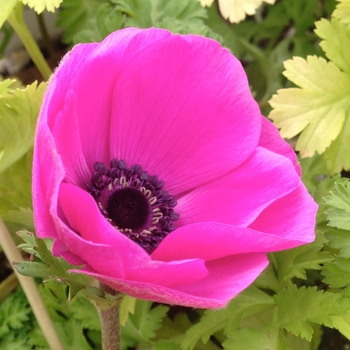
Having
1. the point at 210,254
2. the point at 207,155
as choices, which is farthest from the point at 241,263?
the point at 207,155

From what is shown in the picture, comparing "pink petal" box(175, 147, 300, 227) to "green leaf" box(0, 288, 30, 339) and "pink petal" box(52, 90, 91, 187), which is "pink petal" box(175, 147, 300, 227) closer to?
"pink petal" box(52, 90, 91, 187)

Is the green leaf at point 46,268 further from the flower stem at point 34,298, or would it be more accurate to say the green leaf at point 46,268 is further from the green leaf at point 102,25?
the green leaf at point 102,25

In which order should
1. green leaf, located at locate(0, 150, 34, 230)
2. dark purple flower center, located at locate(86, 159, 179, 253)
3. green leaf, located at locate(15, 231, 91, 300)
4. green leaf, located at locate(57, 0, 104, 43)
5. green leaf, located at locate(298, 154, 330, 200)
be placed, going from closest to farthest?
green leaf, located at locate(15, 231, 91, 300), dark purple flower center, located at locate(86, 159, 179, 253), green leaf, located at locate(0, 150, 34, 230), green leaf, located at locate(298, 154, 330, 200), green leaf, located at locate(57, 0, 104, 43)

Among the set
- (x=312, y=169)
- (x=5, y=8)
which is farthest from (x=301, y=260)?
(x=5, y=8)

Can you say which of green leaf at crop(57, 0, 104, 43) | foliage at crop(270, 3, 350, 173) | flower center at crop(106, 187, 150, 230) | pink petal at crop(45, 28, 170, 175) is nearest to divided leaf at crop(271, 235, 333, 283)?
foliage at crop(270, 3, 350, 173)

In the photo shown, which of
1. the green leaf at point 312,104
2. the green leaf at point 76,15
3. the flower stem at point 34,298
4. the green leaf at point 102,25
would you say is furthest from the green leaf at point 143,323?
the green leaf at point 76,15

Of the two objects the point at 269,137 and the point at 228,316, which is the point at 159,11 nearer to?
the point at 269,137
